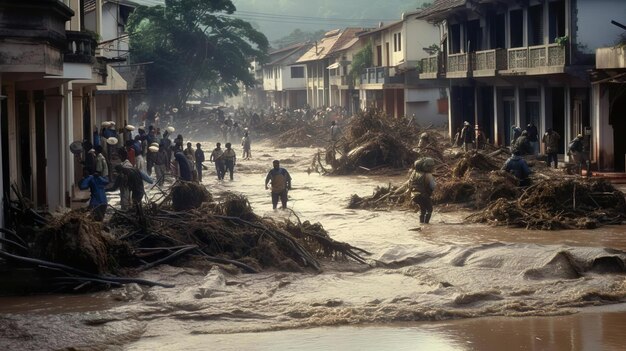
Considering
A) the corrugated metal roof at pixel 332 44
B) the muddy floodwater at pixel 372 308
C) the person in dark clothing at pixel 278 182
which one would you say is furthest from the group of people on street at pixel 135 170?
the corrugated metal roof at pixel 332 44

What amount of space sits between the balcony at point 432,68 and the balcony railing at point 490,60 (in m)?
4.33

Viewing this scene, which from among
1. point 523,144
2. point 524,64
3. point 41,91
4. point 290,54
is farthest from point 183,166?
point 290,54

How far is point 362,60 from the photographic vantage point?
63219mm

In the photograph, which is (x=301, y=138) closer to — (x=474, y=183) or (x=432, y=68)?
(x=432, y=68)

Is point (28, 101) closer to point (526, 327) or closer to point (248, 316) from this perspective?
point (248, 316)

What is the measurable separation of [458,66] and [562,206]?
1951 centimetres

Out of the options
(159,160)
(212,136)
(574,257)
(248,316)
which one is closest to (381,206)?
(159,160)

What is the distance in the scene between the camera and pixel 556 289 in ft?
44.3

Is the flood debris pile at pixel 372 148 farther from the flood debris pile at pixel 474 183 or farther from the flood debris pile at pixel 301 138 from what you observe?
the flood debris pile at pixel 301 138

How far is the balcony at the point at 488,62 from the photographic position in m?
34.4

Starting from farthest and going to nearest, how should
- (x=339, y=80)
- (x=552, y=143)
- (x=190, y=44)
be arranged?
(x=339, y=80) → (x=190, y=44) → (x=552, y=143)

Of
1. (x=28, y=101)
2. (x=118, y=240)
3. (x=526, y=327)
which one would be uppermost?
(x=28, y=101)

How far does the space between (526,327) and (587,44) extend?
63.3 feet

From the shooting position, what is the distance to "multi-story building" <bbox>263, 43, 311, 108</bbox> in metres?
86.4
